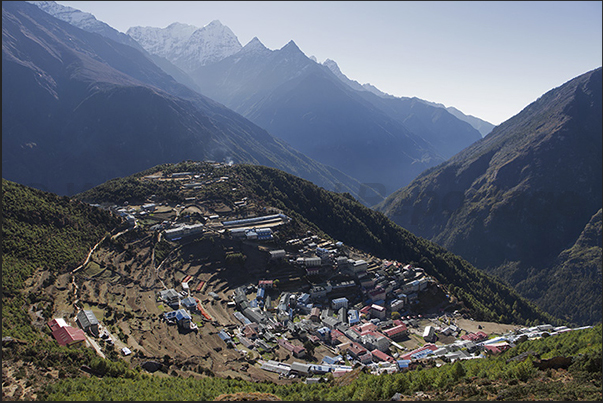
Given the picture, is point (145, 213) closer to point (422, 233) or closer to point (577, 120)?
point (422, 233)

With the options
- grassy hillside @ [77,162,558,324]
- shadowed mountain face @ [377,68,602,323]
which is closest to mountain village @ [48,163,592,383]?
grassy hillside @ [77,162,558,324]

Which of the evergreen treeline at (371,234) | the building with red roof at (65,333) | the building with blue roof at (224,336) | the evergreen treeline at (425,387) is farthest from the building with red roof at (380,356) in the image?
the evergreen treeline at (371,234)

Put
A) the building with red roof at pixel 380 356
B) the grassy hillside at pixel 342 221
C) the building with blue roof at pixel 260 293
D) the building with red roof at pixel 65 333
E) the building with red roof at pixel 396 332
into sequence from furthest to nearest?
the grassy hillside at pixel 342 221 < the building with blue roof at pixel 260 293 < the building with red roof at pixel 396 332 < the building with red roof at pixel 380 356 < the building with red roof at pixel 65 333

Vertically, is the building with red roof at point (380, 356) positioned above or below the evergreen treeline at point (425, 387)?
below

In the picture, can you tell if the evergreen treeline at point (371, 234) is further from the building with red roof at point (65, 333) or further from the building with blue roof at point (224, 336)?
the building with red roof at point (65, 333)

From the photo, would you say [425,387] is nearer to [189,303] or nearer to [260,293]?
[189,303]

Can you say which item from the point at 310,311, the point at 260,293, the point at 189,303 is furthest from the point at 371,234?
the point at 189,303

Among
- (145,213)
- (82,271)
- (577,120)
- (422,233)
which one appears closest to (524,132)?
(577,120)
